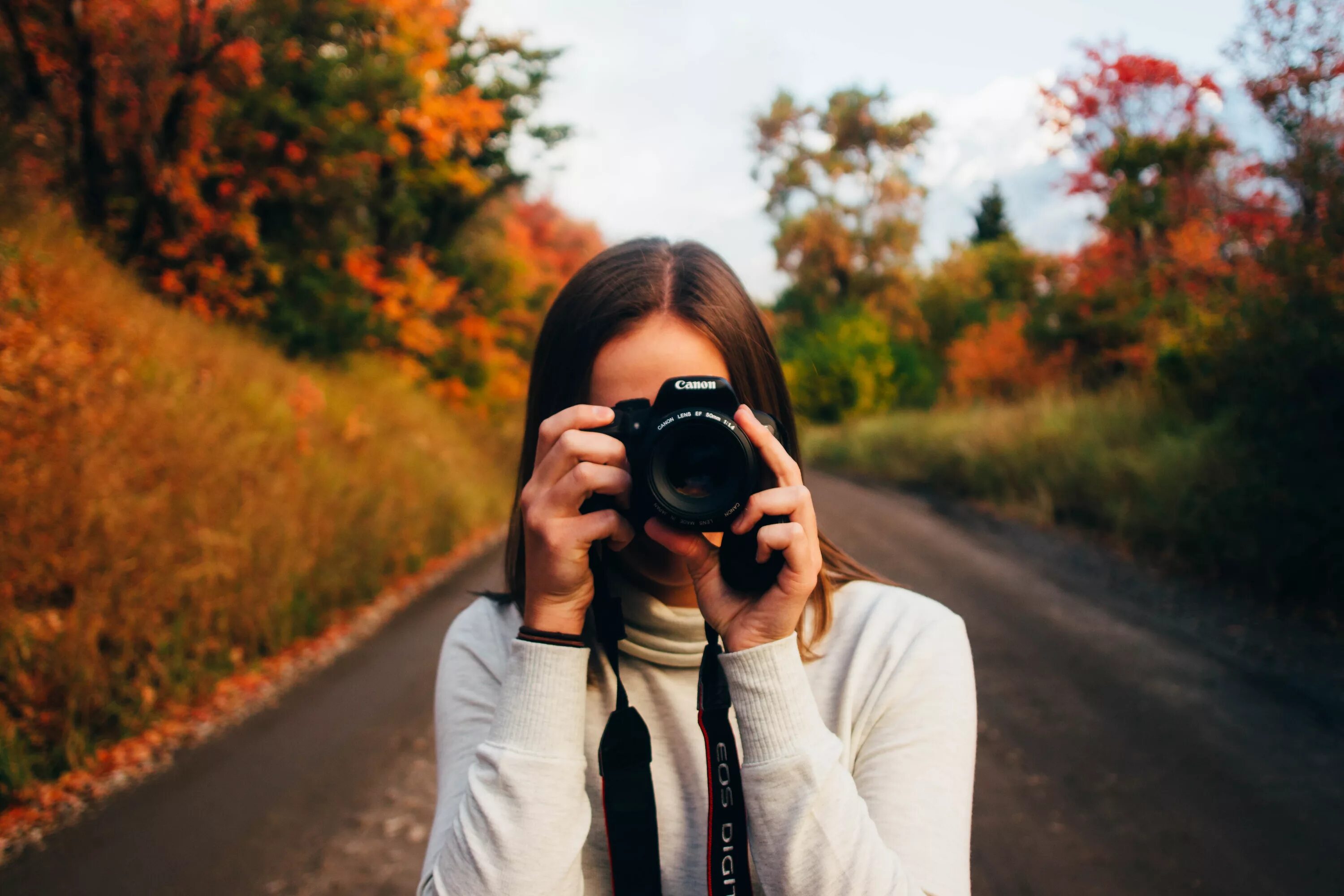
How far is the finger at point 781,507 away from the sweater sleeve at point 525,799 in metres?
0.29

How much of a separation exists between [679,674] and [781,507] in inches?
12.9

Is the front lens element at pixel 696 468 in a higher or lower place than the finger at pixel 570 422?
lower

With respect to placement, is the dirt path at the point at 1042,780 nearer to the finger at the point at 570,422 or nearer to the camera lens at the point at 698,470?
the camera lens at the point at 698,470

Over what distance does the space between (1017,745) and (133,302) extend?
702 centimetres

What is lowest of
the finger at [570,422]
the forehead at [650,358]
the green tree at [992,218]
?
the finger at [570,422]

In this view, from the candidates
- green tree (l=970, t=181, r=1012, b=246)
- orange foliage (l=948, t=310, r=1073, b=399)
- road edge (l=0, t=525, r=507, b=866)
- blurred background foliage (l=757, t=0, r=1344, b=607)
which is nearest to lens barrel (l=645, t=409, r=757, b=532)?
road edge (l=0, t=525, r=507, b=866)

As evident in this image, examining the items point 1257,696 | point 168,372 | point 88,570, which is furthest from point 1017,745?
point 168,372

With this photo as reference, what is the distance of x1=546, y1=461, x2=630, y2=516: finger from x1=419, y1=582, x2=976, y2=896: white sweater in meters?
0.18

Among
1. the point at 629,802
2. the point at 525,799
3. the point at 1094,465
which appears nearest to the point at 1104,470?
the point at 1094,465

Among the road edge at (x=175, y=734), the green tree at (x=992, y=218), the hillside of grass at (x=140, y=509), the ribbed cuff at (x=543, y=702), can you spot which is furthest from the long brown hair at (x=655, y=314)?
the green tree at (x=992, y=218)

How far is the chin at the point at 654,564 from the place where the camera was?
1.28m

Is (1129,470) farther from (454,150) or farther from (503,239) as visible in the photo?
(503,239)

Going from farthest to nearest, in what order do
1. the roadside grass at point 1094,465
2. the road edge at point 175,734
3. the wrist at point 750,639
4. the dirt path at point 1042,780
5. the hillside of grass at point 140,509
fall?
the roadside grass at point 1094,465 < the hillside of grass at point 140,509 < the road edge at point 175,734 < the dirt path at point 1042,780 < the wrist at point 750,639

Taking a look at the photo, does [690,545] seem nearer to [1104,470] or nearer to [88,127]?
[1104,470]
